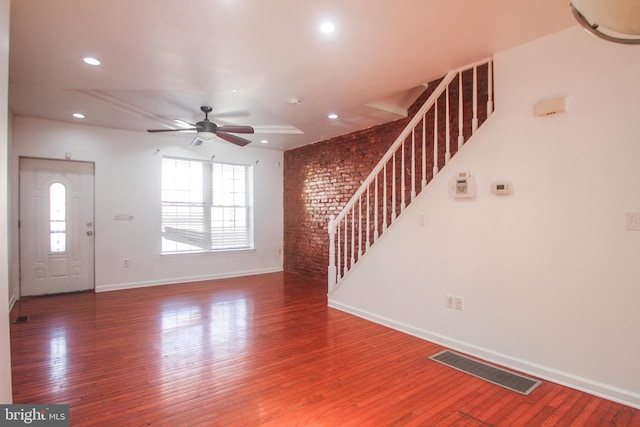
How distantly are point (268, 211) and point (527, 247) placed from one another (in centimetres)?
540

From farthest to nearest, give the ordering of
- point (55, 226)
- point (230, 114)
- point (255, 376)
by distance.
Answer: point (55, 226) < point (230, 114) < point (255, 376)

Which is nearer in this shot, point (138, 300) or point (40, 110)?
point (40, 110)

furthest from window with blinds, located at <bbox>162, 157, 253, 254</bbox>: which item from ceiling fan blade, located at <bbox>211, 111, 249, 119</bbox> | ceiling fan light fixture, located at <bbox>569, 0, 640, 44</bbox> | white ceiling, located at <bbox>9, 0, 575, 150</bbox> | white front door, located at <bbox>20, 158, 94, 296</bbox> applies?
ceiling fan light fixture, located at <bbox>569, 0, 640, 44</bbox>

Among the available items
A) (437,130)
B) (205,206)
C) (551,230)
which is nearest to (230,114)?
(205,206)

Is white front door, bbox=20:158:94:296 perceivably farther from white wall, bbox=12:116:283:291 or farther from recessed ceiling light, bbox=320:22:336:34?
recessed ceiling light, bbox=320:22:336:34

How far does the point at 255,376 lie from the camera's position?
8.52 ft

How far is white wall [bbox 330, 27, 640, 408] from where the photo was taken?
2.23m

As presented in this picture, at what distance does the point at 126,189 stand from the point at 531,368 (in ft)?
19.9

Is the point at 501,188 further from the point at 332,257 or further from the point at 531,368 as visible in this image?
the point at 332,257

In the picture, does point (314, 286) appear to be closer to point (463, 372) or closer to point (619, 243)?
point (463, 372)

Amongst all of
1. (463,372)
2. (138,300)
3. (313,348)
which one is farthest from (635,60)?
(138,300)

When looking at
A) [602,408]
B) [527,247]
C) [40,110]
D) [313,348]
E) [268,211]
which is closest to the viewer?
[602,408]

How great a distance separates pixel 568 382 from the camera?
2420 millimetres

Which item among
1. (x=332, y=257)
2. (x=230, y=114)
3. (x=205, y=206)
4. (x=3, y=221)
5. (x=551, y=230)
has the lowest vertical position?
(x=332, y=257)
